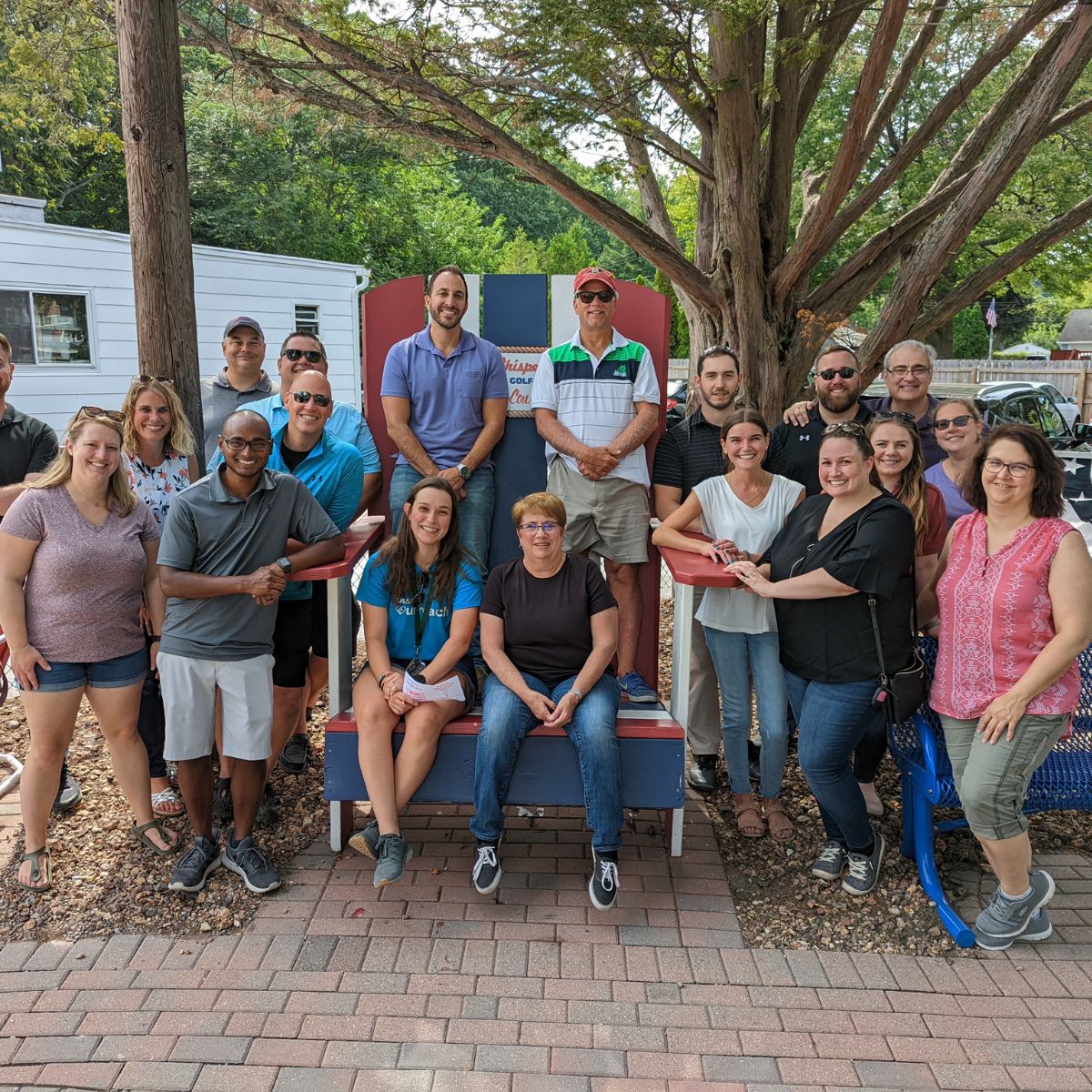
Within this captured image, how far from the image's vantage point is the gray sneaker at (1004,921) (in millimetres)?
3020

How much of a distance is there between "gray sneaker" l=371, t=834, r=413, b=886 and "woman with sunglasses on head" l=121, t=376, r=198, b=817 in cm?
102

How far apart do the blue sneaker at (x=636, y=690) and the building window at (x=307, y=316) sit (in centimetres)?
1107

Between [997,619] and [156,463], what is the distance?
10.0ft

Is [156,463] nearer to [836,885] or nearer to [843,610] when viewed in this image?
[843,610]

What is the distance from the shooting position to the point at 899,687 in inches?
120

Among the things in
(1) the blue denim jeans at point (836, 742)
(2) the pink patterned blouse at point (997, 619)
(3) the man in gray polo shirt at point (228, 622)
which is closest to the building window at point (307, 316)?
(3) the man in gray polo shirt at point (228, 622)

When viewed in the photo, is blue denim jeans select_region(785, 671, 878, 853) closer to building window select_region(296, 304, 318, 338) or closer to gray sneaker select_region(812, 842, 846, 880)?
gray sneaker select_region(812, 842, 846, 880)

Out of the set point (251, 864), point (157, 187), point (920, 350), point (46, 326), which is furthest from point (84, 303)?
point (920, 350)

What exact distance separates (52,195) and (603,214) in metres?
20.9

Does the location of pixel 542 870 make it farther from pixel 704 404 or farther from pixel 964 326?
pixel 964 326

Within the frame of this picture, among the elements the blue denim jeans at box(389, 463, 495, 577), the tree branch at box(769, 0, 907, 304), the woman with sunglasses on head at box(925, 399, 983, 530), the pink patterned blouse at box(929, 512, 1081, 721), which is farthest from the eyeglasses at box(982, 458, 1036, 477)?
the tree branch at box(769, 0, 907, 304)

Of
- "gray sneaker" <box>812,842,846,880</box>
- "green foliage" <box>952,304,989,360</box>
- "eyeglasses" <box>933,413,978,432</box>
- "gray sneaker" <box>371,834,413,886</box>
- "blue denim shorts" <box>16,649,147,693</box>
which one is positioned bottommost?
"gray sneaker" <box>812,842,846,880</box>

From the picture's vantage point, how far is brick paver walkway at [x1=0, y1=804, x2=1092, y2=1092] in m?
2.44

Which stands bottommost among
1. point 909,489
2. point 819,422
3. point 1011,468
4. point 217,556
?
point 217,556
